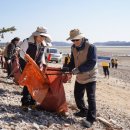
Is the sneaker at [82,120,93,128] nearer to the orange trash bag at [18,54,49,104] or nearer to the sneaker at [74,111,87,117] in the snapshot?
the sneaker at [74,111,87,117]

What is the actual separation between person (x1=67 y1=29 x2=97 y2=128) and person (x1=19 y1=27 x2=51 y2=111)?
716 millimetres

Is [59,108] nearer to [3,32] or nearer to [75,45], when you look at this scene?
[75,45]

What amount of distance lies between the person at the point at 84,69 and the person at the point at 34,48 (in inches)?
28.2

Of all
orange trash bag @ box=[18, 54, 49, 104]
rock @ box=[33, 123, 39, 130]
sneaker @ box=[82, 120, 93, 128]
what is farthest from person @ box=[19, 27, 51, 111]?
sneaker @ box=[82, 120, 93, 128]

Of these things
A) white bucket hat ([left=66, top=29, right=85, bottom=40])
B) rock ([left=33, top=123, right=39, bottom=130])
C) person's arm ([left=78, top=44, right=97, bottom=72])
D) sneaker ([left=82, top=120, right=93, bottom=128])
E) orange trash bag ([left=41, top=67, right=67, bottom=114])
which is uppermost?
white bucket hat ([left=66, top=29, right=85, bottom=40])

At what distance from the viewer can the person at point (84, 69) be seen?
8.02 meters

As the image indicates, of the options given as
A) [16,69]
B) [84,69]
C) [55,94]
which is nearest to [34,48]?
[55,94]

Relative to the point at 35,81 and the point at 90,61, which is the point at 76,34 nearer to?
the point at 90,61

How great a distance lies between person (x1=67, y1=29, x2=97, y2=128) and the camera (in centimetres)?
802

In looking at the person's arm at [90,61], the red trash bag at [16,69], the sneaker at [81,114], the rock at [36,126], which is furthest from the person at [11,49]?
the rock at [36,126]

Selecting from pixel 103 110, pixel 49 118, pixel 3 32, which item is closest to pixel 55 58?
pixel 3 32

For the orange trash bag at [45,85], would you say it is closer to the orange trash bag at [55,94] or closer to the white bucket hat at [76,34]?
the orange trash bag at [55,94]

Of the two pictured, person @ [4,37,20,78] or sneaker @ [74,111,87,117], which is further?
person @ [4,37,20,78]

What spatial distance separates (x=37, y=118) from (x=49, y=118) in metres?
0.24
